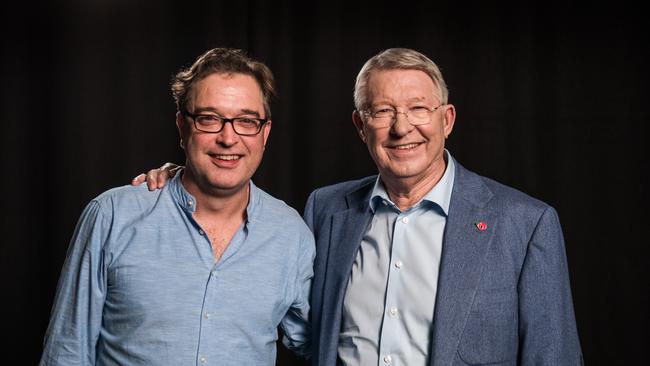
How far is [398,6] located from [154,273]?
6.94 feet

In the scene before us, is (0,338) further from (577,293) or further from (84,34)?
(577,293)

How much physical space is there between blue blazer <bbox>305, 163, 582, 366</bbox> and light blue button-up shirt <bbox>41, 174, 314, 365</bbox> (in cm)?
34

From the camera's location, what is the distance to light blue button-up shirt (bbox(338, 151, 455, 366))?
210 centimetres

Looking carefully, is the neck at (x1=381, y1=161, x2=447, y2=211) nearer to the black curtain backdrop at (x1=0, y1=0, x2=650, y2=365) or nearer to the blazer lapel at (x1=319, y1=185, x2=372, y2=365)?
the blazer lapel at (x1=319, y1=185, x2=372, y2=365)

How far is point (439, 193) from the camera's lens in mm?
2234

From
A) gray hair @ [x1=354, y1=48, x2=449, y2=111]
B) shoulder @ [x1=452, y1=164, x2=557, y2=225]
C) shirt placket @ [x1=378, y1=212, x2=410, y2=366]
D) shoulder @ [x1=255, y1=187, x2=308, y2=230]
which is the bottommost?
shirt placket @ [x1=378, y1=212, x2=410, y2=366]

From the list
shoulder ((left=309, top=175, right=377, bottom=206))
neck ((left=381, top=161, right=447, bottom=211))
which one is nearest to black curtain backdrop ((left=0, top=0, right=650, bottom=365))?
shoulder ((left=309, top=175, right=377, bottom=206))

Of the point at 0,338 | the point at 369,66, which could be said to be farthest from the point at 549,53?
the point at 0,338

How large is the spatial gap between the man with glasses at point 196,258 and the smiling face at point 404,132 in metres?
0.37

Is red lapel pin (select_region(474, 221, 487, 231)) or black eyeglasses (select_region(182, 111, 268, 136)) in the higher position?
black eyeglasses (select_region(182, 111, 268, 136))

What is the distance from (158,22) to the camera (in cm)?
368

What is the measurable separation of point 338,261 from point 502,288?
0.54 meters

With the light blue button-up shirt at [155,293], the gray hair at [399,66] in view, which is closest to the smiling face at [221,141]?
the light blue button-up shirt at [155,293]

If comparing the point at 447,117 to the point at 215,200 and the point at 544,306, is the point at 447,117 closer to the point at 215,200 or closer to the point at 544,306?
the point at 544,306
